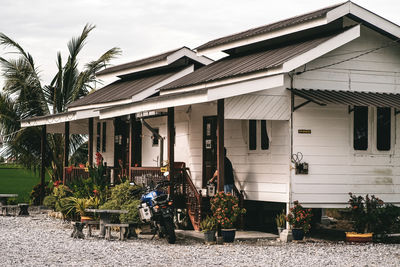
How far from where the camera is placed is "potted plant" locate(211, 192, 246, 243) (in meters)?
15.7

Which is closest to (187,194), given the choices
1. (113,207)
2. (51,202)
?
(113,207)

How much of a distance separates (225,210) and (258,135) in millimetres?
3131

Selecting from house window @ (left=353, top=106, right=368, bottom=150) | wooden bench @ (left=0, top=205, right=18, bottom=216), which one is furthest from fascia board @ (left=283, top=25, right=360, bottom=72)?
wooden bench @ (left=0, top=205, right=18, bottom=216)

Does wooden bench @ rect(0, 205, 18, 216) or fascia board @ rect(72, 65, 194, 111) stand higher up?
fascia board @ rect(72, 65, 194, 111)

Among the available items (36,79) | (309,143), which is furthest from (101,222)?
(36,79)

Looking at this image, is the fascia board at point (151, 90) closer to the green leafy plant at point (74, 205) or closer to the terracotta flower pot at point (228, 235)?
the green leafy plant at point (74, 205)

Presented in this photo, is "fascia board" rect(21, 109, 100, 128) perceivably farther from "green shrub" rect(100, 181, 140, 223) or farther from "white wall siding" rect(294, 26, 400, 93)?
"white wall siding" rect(294, 26, 400, 93)

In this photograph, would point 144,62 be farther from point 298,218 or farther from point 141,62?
point 298,218

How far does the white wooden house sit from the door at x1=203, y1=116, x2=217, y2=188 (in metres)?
0.83

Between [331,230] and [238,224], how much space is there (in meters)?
3.36

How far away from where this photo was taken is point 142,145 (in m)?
24.2

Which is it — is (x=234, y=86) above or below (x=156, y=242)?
above

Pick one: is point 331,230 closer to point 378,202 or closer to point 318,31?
point 378,202

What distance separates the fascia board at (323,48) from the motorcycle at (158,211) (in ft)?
12.9
